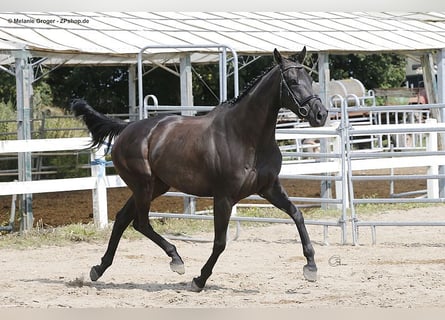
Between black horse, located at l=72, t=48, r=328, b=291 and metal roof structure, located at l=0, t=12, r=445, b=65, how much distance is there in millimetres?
4747

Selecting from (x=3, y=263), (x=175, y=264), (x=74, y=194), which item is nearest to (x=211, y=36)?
(x=74, y=194)

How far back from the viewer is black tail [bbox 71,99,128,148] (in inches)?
315

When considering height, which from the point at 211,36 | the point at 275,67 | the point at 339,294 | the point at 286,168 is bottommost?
the point at 339,294

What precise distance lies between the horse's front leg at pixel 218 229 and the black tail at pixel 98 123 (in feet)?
5.02

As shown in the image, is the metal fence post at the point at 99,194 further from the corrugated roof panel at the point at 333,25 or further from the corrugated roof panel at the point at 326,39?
the corrugated roof panel at the point at 333,25

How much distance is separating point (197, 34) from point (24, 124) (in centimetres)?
462

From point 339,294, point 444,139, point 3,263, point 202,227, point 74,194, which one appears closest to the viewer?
point 339,294

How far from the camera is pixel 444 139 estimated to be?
49.4ft

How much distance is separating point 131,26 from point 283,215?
4952 mm

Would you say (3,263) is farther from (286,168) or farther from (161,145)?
(286,168)

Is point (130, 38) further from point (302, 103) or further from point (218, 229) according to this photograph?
point (302, 103)

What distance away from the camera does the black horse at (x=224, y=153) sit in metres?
6.82

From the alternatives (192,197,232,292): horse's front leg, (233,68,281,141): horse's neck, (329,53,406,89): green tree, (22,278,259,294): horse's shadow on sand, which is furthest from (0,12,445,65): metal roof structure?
(329,53,406,89): green tree

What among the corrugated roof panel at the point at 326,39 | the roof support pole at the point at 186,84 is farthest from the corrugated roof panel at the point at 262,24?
the roof support pole at the point at 186,84
